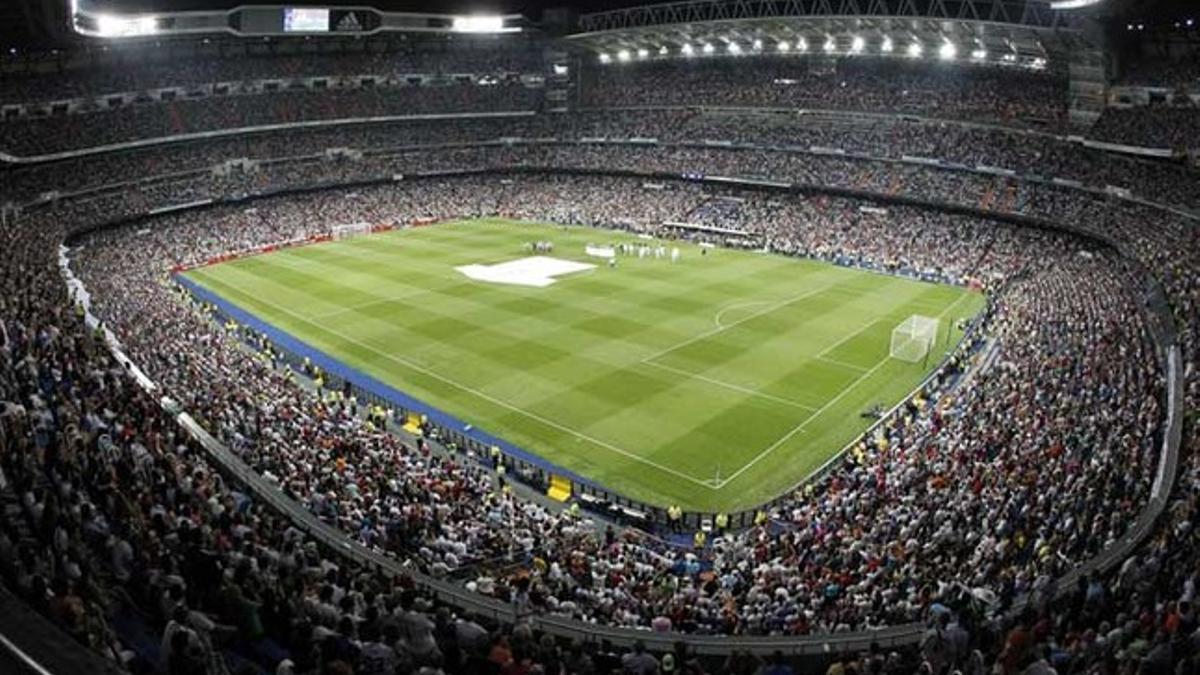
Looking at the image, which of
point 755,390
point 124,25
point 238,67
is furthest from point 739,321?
point 238,67

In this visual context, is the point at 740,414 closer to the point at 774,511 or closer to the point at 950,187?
the point at 774,511

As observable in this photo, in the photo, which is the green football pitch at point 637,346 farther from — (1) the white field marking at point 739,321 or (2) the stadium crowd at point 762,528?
(2) the stadium crowd at point 762,528

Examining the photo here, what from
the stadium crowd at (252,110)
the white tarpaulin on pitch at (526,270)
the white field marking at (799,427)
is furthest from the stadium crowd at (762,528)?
the stadium crowd at (252,110)

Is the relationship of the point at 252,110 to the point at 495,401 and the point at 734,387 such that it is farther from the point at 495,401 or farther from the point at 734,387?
the point at 734,387

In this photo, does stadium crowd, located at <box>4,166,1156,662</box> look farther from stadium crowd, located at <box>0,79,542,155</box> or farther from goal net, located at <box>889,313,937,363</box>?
stadium crowd, located at <box>0,79,542,155</box>

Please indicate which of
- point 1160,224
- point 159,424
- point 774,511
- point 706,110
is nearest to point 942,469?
point 774,511

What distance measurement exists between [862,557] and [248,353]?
92.7ft

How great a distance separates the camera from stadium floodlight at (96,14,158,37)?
59.7 m

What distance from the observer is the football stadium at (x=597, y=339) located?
1065 centimetres

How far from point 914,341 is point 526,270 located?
80.5 ft

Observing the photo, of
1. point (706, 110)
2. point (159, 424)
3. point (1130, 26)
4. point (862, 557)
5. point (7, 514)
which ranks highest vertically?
point (1130, 26)

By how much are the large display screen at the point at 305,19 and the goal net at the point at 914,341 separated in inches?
2215

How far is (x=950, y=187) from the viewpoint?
6238cm

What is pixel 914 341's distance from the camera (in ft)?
127
